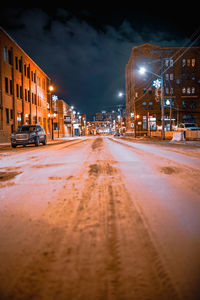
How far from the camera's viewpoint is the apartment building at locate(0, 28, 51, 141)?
28.5 metres

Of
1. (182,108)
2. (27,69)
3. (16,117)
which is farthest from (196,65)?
(16,117)

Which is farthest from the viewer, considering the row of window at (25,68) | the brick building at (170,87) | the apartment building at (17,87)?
the brick building at (170,87)

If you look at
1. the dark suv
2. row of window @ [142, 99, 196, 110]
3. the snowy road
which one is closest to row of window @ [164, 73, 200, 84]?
row of window @ [142, 99, 196, 110]

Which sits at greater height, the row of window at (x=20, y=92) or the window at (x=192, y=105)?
the window at (x=192, y=105)

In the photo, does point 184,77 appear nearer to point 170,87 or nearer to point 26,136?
point 170,87

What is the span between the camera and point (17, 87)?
3366 cm

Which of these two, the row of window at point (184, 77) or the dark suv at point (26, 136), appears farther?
the row of window at point (184, 77)

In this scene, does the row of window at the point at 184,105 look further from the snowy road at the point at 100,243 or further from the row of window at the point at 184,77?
the snowy road at the point at 100,243

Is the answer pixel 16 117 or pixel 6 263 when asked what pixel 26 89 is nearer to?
pixel 16 117

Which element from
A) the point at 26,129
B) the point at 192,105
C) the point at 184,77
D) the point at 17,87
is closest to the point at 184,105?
the point at 192,105

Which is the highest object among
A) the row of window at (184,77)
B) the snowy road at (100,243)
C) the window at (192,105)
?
the row of window at (184,77)

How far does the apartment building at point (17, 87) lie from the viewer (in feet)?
93.6

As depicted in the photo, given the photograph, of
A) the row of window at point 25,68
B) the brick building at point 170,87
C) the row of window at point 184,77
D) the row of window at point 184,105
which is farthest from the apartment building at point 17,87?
the row of window at point 184,77

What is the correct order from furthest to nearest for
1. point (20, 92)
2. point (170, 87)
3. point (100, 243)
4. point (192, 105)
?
point (170, 87)
point (192, 105)
point (20, 92)
point (100, 243)
